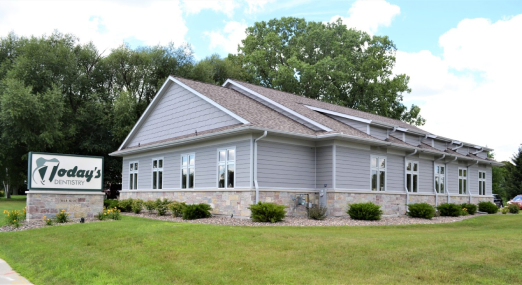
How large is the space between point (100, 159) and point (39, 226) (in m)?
3.80

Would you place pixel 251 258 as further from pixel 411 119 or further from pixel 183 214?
pixel 411 119

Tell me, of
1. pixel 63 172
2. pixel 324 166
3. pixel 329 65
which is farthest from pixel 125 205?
pixel 329 65

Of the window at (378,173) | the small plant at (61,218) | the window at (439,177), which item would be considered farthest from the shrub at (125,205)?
the window at (439,177)

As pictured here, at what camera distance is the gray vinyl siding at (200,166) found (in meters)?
18.0

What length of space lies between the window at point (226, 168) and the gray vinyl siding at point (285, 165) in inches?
52.5

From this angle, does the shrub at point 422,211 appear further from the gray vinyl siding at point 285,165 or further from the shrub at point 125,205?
the shrub at point 125,205

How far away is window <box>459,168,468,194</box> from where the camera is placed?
28328 mm

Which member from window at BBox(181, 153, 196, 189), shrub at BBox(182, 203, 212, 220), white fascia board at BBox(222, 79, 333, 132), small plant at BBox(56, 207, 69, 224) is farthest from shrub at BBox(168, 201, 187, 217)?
white fascia board at BBox(222, 79, 333, 132)

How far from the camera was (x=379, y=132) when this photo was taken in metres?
21.9

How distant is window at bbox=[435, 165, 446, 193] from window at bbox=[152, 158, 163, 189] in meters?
15.4

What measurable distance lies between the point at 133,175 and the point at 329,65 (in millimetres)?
25446

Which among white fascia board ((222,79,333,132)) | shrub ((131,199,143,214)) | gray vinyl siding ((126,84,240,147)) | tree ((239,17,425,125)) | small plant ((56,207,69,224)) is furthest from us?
tree ((239,17,425,125))

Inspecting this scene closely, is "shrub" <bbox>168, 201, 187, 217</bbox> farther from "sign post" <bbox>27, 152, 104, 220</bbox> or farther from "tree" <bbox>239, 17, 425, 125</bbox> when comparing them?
"tree" <bbox>239, 17, 425, 125</bbox>

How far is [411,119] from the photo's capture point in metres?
49.8
